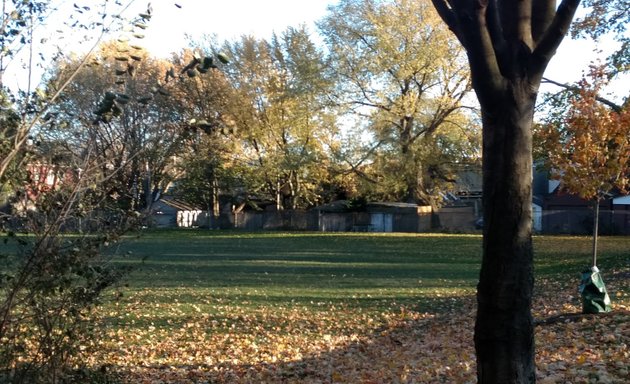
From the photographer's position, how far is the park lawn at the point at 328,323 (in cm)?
880

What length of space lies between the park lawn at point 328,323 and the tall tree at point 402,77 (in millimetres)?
18183

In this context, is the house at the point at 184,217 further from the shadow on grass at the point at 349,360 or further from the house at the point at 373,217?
the shadow on grass at the point at 349,360

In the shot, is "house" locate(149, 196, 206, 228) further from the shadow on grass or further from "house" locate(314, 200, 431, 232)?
the shadow on grass

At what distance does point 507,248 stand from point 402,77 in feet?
135

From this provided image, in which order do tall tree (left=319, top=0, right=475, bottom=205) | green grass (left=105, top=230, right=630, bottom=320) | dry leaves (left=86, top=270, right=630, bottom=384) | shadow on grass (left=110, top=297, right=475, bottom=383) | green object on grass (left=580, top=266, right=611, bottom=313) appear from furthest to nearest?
tall tree (left=319, top=0, right=475, bottom=205)
green grass (left=105, top=230, right=630, bottom=320)
green object on grass (left=580, top=266, right=611, bottom=313)
shadow on grass (left=110, top=297, right=475, bottom=383)
dry leaves (left=86, top=270, right=630, bottom=384)

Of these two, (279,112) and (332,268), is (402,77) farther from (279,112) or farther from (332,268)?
(332,268)

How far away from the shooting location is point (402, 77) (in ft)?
149

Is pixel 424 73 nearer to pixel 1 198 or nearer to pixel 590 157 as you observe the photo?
pixel 590 157

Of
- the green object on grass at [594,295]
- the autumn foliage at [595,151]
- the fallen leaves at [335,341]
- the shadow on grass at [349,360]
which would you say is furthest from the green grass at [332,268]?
the green object on grass at [594,295]

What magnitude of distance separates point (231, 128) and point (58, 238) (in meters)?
1.76

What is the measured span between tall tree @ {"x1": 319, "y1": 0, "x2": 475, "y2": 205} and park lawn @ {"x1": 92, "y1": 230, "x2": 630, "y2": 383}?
18.2 m

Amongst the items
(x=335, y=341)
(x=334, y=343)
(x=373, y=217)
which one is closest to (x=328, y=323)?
(x=335, y=341)

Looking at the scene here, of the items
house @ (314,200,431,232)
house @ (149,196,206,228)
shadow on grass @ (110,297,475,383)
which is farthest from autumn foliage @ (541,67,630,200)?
house @ (149,196,206,228)

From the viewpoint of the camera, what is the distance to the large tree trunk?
17.1 ft
